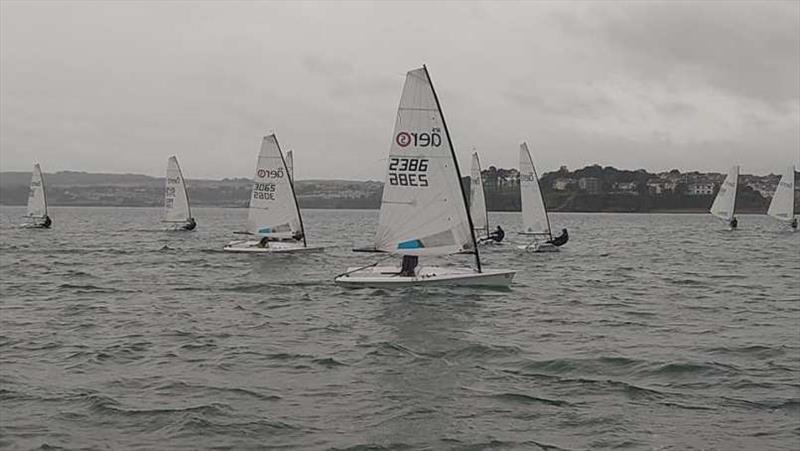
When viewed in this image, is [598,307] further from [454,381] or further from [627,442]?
[627,442]

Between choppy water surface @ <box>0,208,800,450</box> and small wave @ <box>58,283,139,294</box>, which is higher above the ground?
choppy water surface @ <box>0,208,800,450</box>

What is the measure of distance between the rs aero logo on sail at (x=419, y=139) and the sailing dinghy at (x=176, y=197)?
155 feet

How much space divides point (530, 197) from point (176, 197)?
36.3 metres

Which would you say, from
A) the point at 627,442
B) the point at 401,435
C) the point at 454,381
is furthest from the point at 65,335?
the point at 627,442

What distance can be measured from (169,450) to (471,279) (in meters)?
15.9

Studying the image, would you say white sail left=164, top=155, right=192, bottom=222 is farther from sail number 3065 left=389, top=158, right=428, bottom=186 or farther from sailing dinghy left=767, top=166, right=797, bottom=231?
sailing dinghy left=767, top=166, right=797, bottom=231

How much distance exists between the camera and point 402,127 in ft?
84.7

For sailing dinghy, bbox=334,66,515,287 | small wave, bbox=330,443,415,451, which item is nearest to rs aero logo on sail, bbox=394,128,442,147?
sailing dinghy, bbox=334,66,515,287

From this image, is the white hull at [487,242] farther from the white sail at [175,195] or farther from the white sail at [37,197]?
the white sail at [37,197]

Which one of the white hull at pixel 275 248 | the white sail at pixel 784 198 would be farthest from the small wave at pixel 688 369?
the white sail at pixel 784 198

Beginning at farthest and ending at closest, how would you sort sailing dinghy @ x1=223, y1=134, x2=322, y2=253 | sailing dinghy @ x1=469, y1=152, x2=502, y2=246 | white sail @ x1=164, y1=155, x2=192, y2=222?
white sail @ x1=164, y1=155, x2=192, y2=222, sailing dinghy @ x1=469, y1=152, x2=502, y2=246, sailing dinghy @ x1=223, y1=134, x2=322, y2=253

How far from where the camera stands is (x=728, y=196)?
8794 cm

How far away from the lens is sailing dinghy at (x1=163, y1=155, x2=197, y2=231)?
7125 centimetres

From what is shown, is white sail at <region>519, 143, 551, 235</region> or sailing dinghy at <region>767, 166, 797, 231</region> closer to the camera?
white sail at <region>519, 143, 551, 235</region>
